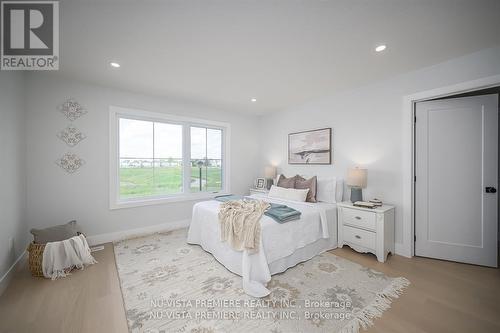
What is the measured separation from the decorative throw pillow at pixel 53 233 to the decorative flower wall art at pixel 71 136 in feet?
4.10

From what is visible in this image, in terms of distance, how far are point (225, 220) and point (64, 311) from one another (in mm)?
1613

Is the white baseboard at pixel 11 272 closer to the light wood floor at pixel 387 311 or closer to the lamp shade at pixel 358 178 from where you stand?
the light wood floor at pixel 387 311

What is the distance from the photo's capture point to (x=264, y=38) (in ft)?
6.34

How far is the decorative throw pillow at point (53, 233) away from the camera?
7.57ft

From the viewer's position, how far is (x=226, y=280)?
6.98ft

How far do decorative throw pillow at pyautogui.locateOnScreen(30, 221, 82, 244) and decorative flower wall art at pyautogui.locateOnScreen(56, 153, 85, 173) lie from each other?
897mm

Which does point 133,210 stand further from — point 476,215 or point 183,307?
point 476,215

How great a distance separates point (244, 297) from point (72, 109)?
356 centimetres

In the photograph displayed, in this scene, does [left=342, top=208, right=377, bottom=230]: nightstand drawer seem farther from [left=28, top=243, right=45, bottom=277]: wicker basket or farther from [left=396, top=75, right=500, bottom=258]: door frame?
[left=28, top=243, right=45, bottom=277]: wicker basket

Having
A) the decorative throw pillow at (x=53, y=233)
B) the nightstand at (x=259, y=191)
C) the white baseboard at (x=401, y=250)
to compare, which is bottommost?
the white baseboard at (x=401, y=250)

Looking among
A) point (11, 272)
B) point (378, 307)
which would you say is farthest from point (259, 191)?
point (11, 272)

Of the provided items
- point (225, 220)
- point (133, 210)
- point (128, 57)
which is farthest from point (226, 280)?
point (128, 57)

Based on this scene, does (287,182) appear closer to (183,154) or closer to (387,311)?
(183,154)

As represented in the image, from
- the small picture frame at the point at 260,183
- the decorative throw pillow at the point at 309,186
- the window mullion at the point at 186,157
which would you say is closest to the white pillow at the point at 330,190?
the decorative throw pillow at the point at 309,186
